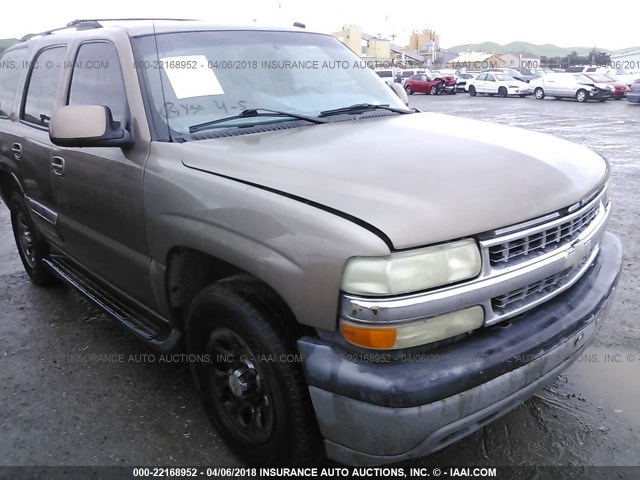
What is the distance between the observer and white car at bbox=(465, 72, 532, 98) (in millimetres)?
28578

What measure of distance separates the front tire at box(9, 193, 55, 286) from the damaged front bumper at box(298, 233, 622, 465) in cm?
321

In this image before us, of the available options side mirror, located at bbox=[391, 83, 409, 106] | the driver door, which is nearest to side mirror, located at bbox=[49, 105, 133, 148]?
the driver door

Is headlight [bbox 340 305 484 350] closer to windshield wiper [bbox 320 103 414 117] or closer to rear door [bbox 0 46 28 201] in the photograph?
windshield wiper [bbox 320 103 414 117]

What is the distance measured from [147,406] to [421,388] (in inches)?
69.7

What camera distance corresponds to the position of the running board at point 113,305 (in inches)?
116

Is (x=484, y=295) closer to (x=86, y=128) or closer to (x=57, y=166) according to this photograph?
(x=86, y=128)

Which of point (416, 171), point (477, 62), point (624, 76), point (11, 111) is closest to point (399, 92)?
point (416, 171)

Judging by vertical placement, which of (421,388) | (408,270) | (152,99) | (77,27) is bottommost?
(421,388)

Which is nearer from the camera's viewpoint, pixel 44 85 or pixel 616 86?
pixel 44 85

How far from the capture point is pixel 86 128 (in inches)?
102

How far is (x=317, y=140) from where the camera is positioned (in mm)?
2529

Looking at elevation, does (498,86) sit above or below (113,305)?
below

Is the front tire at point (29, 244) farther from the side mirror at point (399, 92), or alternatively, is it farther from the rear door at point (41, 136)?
the side mirror at point (399, 92)

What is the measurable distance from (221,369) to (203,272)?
46 centimetres
